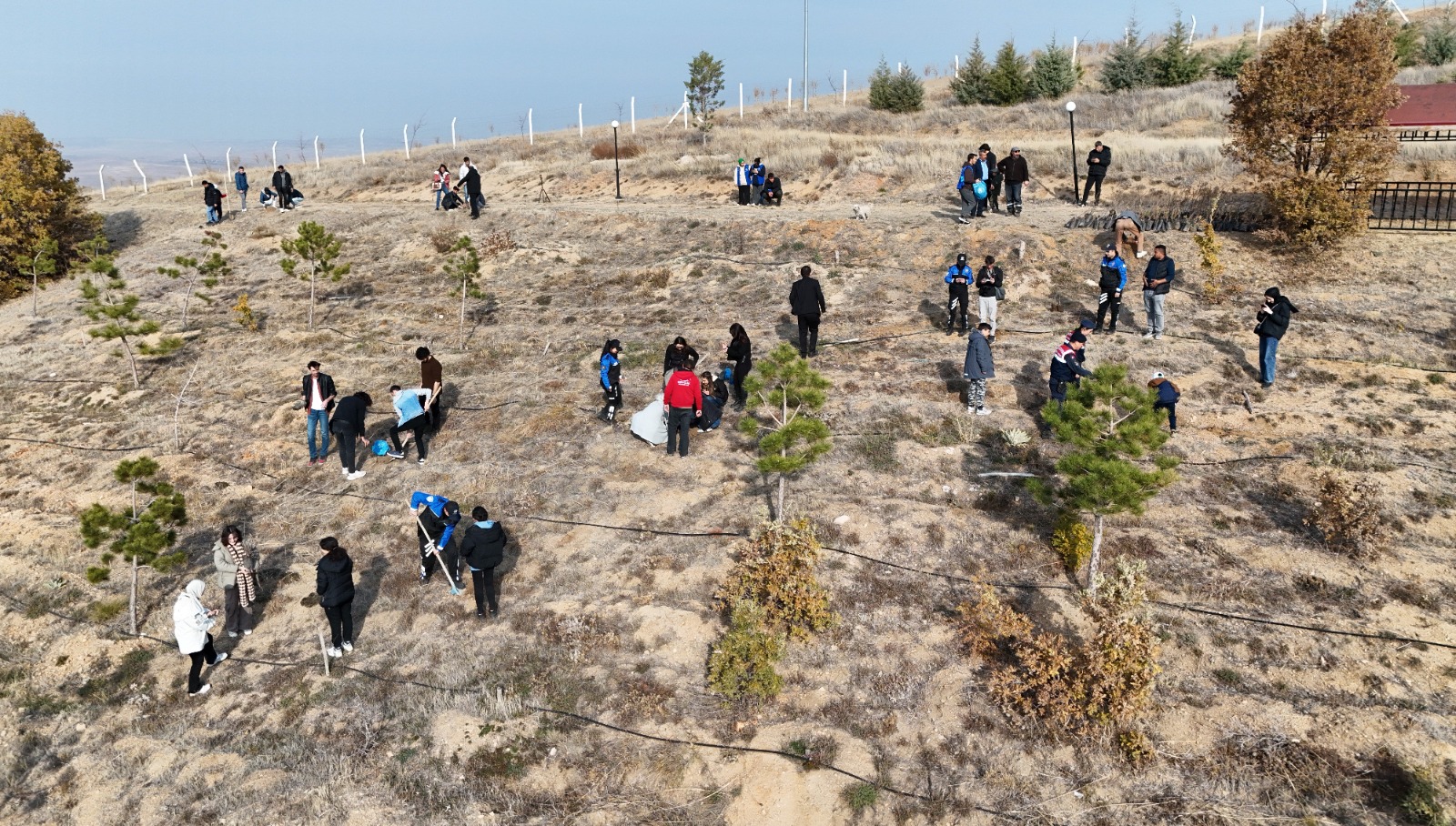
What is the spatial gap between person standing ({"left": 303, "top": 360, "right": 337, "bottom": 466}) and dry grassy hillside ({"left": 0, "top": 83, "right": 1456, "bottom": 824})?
47cm

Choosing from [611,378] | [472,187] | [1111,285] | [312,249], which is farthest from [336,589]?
[472,187]

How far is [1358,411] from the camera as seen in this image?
1342 cm

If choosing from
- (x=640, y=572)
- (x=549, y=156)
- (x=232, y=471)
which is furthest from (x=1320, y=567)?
(x=549, y=156)

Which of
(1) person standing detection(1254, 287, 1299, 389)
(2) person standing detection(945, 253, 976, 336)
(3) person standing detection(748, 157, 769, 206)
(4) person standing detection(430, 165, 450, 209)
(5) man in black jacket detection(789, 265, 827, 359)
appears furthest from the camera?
(4) person standing detection(430, 165, 450, 209)

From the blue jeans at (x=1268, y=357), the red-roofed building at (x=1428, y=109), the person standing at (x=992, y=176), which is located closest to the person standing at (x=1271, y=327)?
the blue jeans at (x=1268, y=357)

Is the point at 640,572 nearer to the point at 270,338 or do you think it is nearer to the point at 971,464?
the point at 971,464

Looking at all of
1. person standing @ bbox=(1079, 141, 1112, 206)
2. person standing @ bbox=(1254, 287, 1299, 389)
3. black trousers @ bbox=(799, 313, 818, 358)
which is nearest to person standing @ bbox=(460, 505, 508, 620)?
black trousers @ bbox=(799, 313, 818, 358)

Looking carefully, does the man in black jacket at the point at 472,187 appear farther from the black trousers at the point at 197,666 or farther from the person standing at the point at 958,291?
the black trousers at the point at 197,666

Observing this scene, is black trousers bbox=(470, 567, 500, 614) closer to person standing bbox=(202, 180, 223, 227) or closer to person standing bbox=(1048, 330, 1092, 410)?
person standing bbox=(1048, 330, 1092, 410)

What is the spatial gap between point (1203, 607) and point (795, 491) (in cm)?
534

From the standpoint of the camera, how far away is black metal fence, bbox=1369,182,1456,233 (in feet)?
60.6

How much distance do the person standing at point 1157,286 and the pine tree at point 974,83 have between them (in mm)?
30200

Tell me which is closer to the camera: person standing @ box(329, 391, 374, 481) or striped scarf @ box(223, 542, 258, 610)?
striped scarf @ box(223, 542, 258, 610)

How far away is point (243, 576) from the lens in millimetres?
10555
